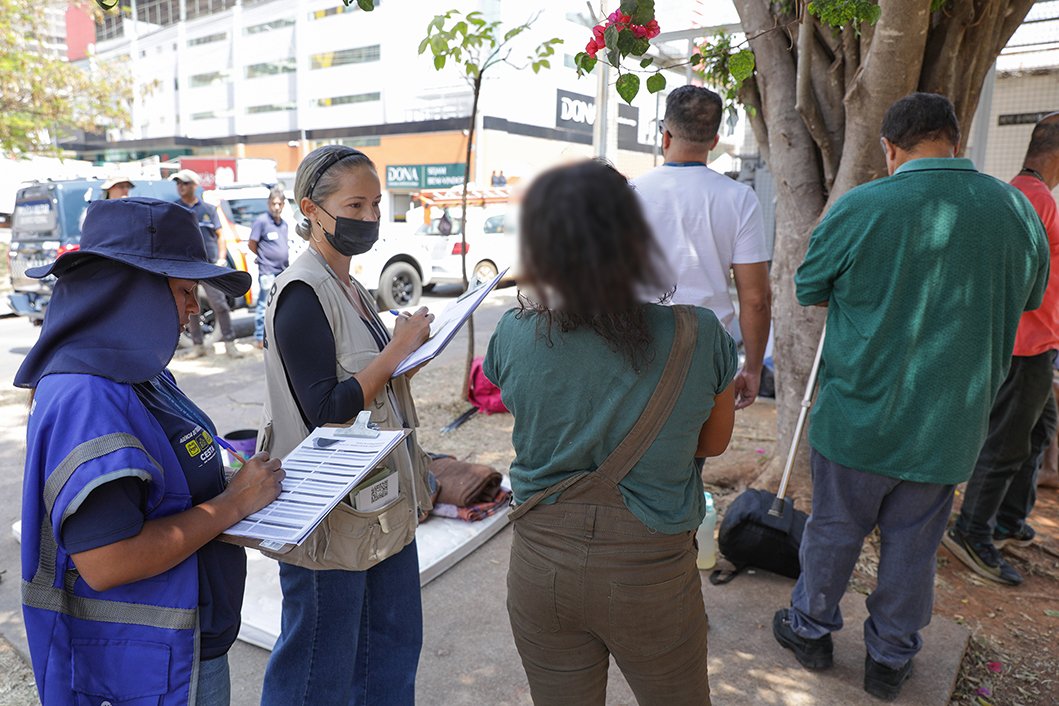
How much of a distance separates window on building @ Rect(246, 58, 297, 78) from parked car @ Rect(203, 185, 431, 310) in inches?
1123

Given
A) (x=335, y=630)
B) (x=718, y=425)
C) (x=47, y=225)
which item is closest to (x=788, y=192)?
(x=718, y=425)

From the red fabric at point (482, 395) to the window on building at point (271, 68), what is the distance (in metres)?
35.3

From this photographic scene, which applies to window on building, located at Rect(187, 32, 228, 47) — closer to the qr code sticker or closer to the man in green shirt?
the man in green shirt

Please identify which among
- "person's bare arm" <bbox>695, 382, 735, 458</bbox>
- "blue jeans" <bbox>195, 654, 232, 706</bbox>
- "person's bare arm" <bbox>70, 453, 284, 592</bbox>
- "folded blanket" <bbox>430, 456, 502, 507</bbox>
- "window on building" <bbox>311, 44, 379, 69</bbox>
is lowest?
"folded blanket" <bbox>430, 456, 502, 507</bbox>

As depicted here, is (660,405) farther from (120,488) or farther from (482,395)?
(482,395)

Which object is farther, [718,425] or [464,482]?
[464,482]

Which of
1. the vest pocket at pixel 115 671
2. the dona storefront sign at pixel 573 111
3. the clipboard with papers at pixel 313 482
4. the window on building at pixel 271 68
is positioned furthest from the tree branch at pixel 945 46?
the window on building at pixel 271 68

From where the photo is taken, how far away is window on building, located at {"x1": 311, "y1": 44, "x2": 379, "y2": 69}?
33.4 meters

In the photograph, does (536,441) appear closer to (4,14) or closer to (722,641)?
(722,641)

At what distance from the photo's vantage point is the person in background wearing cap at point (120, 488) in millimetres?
1299

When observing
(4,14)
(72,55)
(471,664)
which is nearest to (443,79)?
(4,14)

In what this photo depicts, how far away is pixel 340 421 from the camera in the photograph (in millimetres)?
1883

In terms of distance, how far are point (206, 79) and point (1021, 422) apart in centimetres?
4648

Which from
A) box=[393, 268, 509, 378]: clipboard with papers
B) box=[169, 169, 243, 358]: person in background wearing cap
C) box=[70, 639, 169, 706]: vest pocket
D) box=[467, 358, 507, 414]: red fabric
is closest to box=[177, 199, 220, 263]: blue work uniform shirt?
box=[169, 169, 243, 358]: person in background wearing cap
